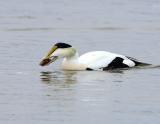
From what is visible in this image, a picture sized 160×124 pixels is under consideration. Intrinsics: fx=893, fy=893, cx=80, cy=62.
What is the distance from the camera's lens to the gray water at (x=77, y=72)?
11461 mm

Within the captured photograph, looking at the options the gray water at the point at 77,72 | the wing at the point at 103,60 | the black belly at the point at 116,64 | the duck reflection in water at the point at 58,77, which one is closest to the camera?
the gray water at the point at 77,72

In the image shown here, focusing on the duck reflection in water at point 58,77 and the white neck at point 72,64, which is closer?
the duck reflection in water at point 58,77

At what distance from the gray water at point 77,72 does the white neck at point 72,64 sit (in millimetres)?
242

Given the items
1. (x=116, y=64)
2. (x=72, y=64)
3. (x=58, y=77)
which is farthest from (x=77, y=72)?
(x=58, y=77)

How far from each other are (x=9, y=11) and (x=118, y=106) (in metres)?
14.6

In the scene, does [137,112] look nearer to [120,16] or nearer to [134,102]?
[134,102]

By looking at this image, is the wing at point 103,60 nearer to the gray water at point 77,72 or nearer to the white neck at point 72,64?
the white neck at point 72,64

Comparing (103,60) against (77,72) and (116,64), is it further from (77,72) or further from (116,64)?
(77,72)

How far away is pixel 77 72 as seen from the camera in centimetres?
1616

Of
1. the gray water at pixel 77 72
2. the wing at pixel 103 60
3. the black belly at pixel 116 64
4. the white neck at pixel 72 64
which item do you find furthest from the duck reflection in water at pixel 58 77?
the black belly at pixel 116 64

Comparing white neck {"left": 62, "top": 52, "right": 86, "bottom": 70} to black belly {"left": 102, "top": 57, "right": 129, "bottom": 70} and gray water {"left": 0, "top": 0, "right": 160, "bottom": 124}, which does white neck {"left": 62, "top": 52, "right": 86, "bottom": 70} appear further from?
black belly {"left": 102, "top": 57, "right": 129, "bottom": 70}

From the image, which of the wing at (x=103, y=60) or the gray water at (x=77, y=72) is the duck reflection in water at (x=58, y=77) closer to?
the gray water at (x=77, y=72)

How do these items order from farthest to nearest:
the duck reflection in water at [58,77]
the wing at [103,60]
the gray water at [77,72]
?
the wing at [103,60], the duck reflection in water at [58,77], the gray water at [77,72]

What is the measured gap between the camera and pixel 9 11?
2614 cm
